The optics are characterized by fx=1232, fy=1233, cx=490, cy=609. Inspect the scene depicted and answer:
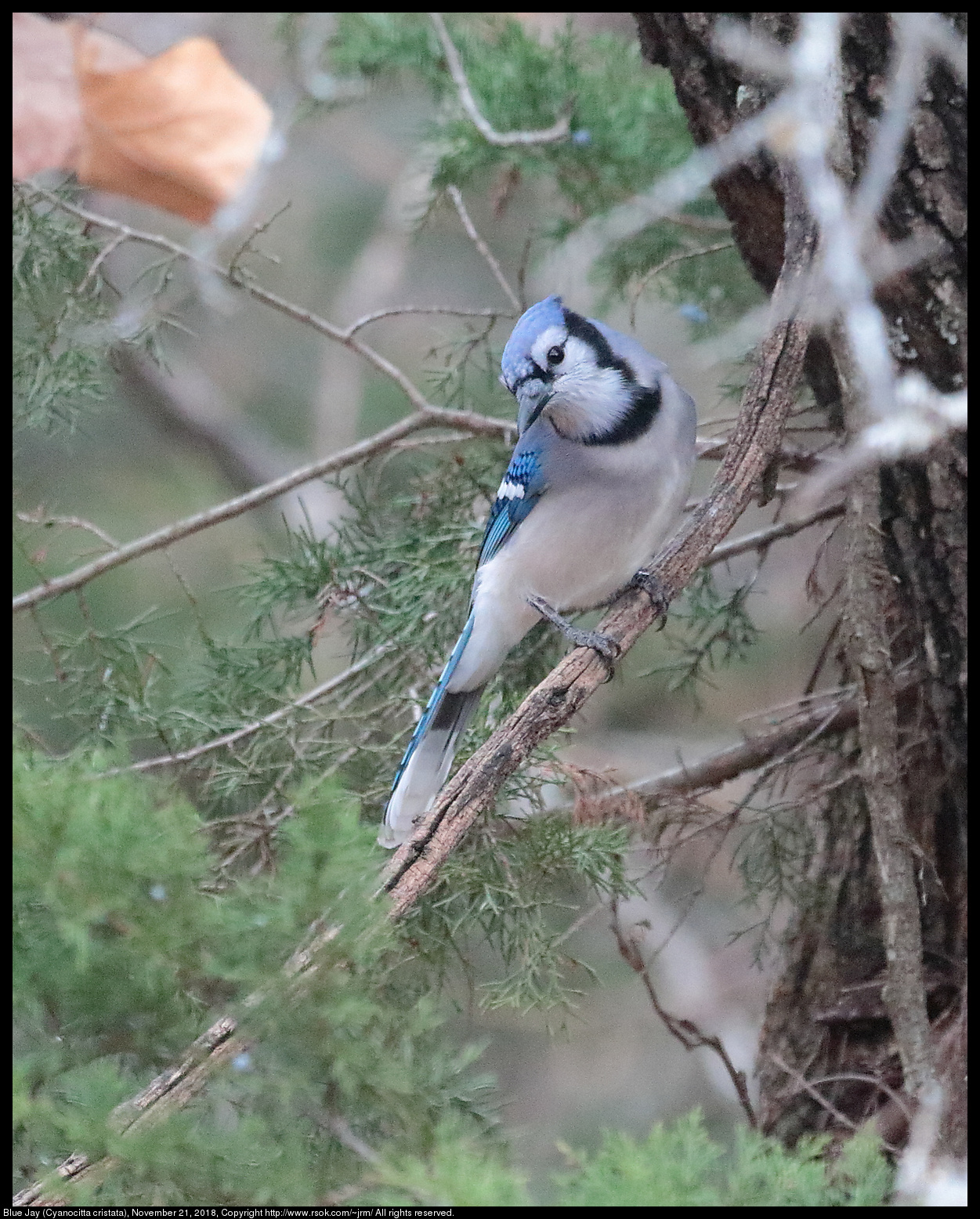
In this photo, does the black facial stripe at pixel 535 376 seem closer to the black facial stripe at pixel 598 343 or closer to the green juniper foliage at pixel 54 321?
the black facial stripe at pixel 598 343

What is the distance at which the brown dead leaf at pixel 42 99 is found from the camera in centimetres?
165

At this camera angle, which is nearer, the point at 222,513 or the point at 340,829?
the point at 340,829

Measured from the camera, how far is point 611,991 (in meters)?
3.38

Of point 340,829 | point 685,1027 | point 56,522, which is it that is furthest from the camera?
point 56,522

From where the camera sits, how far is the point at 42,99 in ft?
5.47

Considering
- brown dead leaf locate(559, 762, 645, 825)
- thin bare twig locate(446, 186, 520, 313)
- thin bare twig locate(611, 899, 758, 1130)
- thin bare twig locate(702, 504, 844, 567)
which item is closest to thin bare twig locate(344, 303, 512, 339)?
thin bare twig locate(446, 186, 520, 313)

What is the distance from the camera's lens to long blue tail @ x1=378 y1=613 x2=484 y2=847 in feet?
5.01

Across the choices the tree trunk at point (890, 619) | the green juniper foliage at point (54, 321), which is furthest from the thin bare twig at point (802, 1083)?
the green juniper foliage at point (54, 321)

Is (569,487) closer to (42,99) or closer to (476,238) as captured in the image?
(476,238)

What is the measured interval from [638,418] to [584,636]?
46 cm

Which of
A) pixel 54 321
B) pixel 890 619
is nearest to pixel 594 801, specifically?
pixel 890 619

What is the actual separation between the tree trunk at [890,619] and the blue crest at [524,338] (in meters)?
0.29

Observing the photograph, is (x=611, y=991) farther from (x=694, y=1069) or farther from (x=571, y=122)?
(x=571, y=122)

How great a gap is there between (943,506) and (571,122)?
0.88 meters
